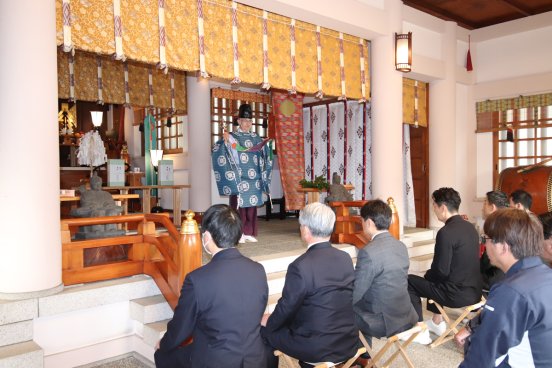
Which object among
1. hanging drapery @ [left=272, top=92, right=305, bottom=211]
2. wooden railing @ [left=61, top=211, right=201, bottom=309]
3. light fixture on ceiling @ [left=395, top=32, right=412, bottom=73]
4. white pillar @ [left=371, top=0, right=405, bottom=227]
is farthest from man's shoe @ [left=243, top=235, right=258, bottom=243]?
light fixture on ceiling @ [left=395, top=32, right=412, bottom=73]

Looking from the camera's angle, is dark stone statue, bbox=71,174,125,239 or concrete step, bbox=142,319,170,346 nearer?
concrete step, bbox=142,319,170,346

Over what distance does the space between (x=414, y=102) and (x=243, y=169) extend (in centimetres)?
340

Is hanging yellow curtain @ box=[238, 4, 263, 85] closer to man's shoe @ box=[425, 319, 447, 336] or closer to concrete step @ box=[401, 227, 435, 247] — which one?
man's shoe @ box=[425, 319, 447, 336]

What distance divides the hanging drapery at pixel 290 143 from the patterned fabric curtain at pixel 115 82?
1881 millimetres

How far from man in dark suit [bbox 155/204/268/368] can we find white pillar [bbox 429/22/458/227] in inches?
245

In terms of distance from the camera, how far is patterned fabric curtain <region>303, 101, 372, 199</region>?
27.7ft

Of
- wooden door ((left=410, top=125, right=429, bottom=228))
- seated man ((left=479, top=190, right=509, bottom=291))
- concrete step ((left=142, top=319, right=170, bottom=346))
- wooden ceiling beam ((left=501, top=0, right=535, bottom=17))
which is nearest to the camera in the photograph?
concrete step ((left=142, top=319, right=170, bottom=346))

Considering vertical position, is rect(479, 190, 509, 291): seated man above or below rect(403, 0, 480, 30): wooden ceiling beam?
below

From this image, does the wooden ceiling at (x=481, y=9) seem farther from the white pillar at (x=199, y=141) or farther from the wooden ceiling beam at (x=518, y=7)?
the white pillar at (x=199, y=141)

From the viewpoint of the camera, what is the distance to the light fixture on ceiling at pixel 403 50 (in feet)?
20.6

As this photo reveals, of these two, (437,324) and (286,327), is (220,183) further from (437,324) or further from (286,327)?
(286,327)

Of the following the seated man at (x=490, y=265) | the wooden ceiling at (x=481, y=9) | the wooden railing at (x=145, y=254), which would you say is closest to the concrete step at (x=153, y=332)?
the wooden railing at (x=145, y=254)

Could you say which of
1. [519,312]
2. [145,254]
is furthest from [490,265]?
[145,254]

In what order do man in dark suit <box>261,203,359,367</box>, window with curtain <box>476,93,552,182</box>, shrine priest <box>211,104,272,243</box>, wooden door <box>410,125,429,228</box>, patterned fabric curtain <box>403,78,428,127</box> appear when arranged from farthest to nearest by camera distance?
wooden door <box>410,125,429,228</box> < window with curtain <box>476,93,552,182</box> < patterned fabric curtain <box>403,78,428,127</box> < shrine priest <box>211,104,272,243</box> < man in dark suit <box>261,203,359,367</box>
